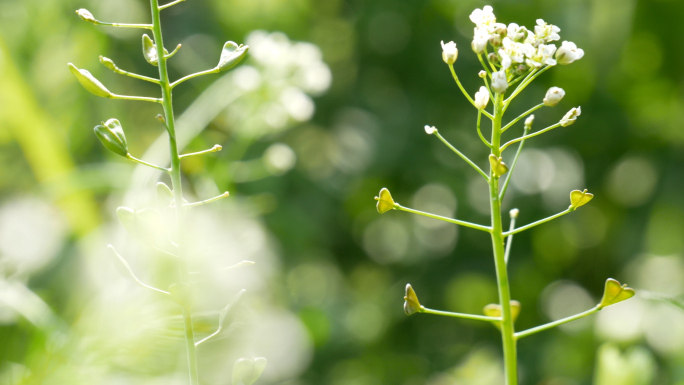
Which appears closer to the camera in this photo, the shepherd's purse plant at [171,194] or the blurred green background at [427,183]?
the shepherd's purse plant at [171,194]

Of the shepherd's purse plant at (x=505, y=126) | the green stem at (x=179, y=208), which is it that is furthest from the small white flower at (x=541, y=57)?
the green stem at (x=179, y=208)

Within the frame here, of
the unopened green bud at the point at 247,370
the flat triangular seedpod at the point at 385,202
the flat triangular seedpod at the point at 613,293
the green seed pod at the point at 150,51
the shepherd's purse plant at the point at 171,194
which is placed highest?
the green seed pod at the point at 150,51

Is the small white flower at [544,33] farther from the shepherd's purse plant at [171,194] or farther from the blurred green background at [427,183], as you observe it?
the blurred green background at [427,183]

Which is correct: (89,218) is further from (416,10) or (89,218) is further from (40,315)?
(416,10)

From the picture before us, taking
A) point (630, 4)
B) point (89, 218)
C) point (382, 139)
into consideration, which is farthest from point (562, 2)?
point (89, 218)

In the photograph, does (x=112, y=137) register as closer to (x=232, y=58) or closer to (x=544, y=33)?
(x=232, y=58)

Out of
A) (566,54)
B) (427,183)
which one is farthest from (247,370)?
(427,183)

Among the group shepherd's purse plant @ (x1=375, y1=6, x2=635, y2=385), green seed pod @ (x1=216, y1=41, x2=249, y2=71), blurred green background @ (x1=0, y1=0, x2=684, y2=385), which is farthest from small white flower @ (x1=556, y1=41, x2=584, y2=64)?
blurred green background @ (x1=0, y1=0, x2=684, y2=385)
